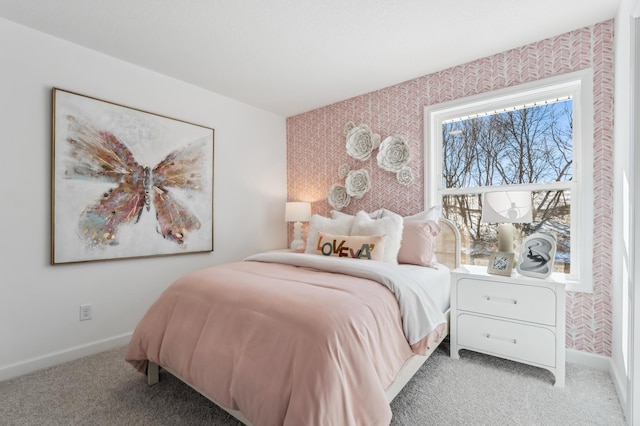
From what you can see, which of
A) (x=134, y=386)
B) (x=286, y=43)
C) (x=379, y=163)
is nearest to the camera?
(x=134, y=386)

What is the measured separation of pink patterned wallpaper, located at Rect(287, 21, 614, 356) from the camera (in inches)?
81.6

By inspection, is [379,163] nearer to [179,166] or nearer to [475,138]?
[475,138]

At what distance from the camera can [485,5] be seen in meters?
1.90

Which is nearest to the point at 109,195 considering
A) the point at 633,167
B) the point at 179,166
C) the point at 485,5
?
the point at 179,166

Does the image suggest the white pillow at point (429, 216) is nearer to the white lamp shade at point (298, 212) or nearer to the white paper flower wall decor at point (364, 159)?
the white paper flower wall decor at point (364, 159)

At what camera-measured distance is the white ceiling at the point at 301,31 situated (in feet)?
6.24

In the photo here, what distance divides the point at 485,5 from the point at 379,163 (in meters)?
1.50

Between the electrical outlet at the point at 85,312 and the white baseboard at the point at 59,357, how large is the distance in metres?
0.21

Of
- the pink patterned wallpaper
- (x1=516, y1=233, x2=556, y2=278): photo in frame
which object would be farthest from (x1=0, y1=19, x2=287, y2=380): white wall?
(x1=516, y1=233, x2=556, y2=278): photo in frame

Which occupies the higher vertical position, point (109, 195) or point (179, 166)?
point (179, 166)

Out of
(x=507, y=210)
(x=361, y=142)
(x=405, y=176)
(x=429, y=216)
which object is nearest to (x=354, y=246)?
(x=429, y=216)

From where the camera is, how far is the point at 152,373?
1.89 meters

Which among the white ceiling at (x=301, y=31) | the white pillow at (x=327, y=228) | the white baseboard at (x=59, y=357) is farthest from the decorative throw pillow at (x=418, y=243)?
the white baseboard at (x=59, y=357)

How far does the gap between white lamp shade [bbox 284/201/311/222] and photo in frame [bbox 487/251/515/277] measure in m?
1.95
